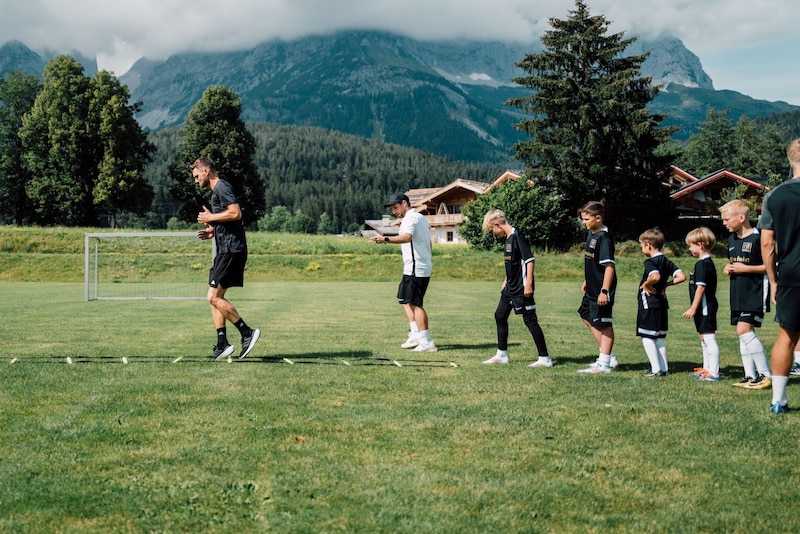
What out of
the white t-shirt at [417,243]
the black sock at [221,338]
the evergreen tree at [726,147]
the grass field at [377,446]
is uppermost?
the evergreen tree at [726,147]

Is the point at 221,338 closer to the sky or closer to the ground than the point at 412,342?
closer to the sky

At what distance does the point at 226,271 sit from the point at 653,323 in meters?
5.17

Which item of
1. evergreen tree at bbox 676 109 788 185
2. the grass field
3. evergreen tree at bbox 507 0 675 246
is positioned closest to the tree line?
evergreen tree at bbox 507 0 675 246

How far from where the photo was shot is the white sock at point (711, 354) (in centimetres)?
814

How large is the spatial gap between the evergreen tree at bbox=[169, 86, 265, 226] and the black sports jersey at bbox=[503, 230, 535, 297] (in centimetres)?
6104

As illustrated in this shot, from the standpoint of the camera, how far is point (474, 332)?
13148 millimetres

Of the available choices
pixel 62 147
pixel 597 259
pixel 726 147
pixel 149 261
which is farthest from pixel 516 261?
pixel 726 147

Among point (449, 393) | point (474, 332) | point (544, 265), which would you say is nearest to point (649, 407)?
point (449, 393)

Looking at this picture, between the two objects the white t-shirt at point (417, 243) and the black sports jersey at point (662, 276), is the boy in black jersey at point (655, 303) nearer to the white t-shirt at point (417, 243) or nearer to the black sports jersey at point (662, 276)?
the black sports jersey at point (662, 276)

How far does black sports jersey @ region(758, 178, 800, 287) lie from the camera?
227 inches

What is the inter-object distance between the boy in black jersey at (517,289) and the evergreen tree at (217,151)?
60984 mm

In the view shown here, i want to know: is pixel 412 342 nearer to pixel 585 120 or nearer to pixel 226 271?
pixel 226 271

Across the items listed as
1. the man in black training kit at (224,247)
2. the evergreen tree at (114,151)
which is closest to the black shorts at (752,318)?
the man in black training kit at (224,247)

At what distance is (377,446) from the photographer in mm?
4836
